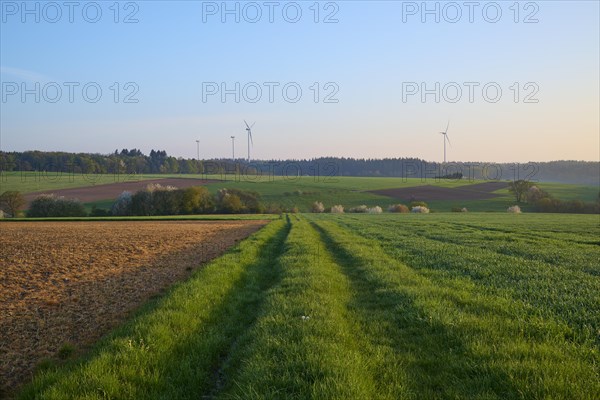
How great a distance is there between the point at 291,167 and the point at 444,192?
7748 centimetres

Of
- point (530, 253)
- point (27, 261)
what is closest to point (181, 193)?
point (27, 261)

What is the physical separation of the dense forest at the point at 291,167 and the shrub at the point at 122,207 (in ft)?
206

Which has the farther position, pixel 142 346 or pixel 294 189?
pixel 294 189

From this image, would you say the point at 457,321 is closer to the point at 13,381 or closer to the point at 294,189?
the point at 13,381

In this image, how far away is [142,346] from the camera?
701cm

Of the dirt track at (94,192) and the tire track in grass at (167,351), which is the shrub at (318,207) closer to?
the dirt track at (94,192)

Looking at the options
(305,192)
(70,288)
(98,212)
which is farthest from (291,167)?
(70,288)

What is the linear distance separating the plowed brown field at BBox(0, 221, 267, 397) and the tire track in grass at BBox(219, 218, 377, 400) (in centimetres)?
366

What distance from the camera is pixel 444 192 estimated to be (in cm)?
10825

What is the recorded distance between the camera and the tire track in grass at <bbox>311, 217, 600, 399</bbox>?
526 cm

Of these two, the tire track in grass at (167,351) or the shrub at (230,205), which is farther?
the shrub at (230,205)

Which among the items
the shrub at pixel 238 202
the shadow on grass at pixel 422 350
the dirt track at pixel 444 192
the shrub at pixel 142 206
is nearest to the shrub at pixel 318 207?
the shrub at pixel 238 202

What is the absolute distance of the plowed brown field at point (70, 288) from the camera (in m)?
8.17

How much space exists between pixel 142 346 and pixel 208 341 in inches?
46.2
